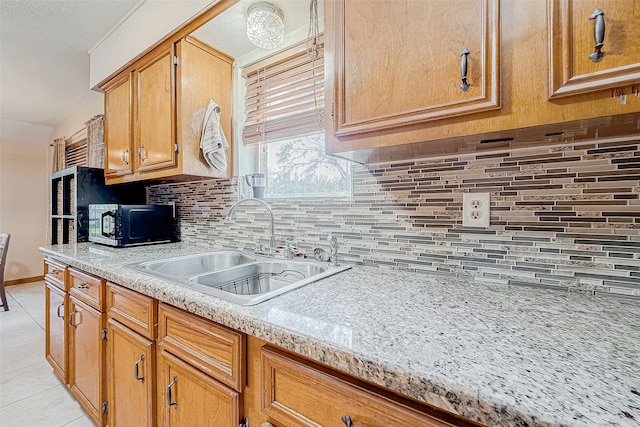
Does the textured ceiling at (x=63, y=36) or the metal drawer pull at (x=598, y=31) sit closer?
the metal drawer pull at (x=598, y=31)

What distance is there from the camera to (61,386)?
1.88 metres

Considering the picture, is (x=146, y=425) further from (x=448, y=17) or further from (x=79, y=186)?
(x=79, y=186)

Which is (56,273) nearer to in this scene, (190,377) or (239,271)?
(239,271)

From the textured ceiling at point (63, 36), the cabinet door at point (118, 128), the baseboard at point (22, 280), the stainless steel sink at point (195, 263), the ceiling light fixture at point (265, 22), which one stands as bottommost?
the baseboard at point (22, 280)

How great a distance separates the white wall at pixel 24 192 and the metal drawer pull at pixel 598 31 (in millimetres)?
6055

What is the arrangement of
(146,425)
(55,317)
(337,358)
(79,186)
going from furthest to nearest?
1. (79,186)
2. (55,317)
3. (146,425)
4. (337,358)

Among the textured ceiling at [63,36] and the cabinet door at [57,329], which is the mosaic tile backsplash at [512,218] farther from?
the cabinet door at [57,329]

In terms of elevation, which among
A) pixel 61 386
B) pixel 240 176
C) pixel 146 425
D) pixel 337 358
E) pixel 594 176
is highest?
pixel 240 176

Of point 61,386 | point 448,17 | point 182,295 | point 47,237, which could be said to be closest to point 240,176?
point 182,295

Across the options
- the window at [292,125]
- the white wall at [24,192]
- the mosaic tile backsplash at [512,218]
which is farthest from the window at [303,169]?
the white wall at [24,192]

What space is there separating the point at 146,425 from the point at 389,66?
58.2 inches

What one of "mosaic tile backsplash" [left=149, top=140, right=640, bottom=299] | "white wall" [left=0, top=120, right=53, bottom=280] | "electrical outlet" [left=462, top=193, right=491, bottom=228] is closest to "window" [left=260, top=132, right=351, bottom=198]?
"mosaic tile backsplash" [left=149, top=140, right=640, bottom=299]

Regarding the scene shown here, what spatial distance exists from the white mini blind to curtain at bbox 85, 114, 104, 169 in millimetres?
2145

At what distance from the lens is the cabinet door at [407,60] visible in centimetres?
68
